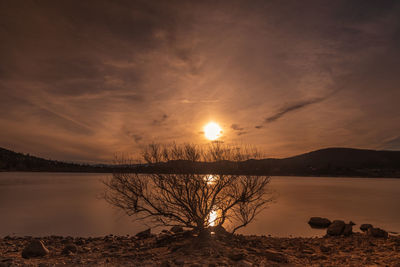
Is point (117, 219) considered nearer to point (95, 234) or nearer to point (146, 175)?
point (95, 234)

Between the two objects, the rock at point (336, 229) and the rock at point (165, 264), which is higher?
the rock at point (165, 264)

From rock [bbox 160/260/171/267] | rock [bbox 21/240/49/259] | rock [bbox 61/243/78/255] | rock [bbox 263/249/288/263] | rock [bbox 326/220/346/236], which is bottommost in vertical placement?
rock [bbox 326/220/346/236]

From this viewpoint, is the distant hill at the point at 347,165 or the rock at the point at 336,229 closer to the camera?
the rock at the point at 336,229

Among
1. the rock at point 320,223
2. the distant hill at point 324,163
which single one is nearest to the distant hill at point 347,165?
the distant hill at point 324,163

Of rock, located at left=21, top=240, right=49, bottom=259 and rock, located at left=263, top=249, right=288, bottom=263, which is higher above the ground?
rock, located at left=263, top=249, right=288, bottom=263

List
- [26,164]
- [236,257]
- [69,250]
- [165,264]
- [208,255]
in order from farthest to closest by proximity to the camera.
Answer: [26,164] < [69,250] < [208,255] < [236,257] < [165,264]

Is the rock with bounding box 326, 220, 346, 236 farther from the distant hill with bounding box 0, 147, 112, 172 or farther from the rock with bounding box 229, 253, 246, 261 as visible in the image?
the distant hill with bounding box 0, 147, 112, 172

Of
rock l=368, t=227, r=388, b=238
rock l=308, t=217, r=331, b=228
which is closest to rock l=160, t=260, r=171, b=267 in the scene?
rock l=368, t=227, r=388, b=238

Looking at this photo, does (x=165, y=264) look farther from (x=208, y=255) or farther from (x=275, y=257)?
(x=275, y=257)

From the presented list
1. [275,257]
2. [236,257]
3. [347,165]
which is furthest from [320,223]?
[347,165]

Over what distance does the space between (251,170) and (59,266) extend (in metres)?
7.28

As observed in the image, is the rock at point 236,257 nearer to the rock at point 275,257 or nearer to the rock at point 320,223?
the rock at point 275,257

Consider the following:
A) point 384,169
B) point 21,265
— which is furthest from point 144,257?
point 384,169

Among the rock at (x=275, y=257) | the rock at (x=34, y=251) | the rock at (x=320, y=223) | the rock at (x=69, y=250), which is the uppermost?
the rock at (x=275, y=257)
